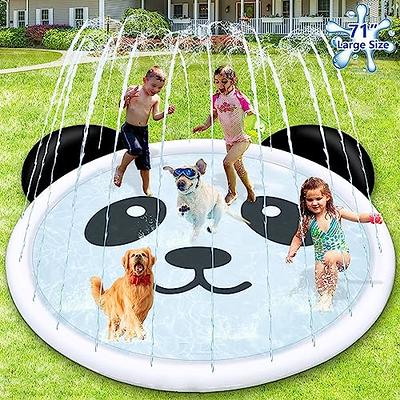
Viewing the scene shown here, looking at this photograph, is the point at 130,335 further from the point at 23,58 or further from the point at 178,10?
the point at 178,10

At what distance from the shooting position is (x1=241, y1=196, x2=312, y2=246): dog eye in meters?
7.62

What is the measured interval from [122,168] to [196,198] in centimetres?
127

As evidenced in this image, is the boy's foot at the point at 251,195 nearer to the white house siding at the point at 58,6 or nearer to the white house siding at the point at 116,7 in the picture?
the white house siding at the point at 116,7

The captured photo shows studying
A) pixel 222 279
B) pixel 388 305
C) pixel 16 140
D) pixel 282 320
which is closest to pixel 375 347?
pixel 388 305

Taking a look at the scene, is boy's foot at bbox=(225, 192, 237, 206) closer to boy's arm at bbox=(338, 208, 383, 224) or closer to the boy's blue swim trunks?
the boy's blue swim trunks

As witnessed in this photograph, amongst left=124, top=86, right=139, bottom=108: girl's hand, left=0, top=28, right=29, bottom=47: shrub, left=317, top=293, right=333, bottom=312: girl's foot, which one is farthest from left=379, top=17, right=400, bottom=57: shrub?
left=0, top=28, right=29, bottom=47: shrub

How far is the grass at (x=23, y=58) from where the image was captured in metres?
18.9

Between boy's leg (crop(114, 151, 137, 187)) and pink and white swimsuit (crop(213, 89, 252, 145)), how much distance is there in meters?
1.31

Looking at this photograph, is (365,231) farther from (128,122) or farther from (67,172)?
(67,172)

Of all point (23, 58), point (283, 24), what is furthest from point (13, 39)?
point (283, 24)

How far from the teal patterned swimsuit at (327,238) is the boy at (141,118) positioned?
7.56 feet

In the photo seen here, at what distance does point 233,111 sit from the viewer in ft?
25.4

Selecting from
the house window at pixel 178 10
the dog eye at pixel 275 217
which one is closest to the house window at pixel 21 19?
the house window at pixel 178 10

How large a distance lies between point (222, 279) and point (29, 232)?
2410mm
